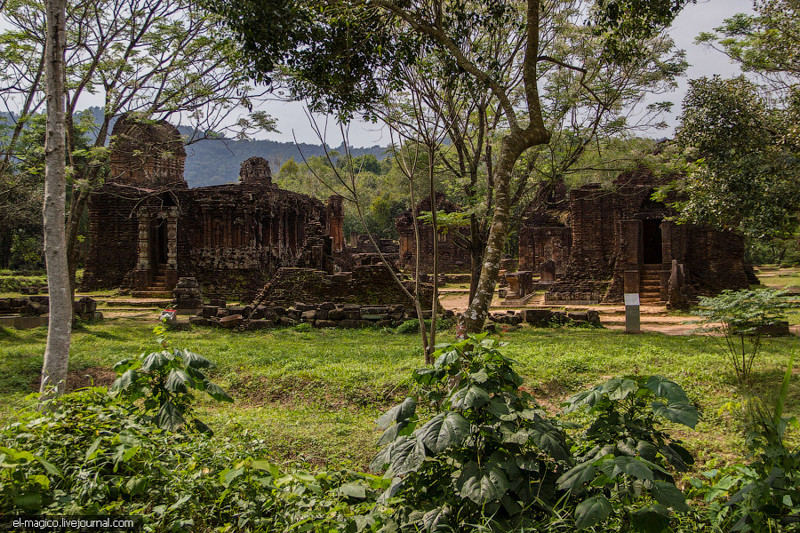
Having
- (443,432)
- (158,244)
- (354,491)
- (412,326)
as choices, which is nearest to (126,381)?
(354,491)

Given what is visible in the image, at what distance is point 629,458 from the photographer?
94.1 inches

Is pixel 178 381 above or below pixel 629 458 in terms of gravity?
above

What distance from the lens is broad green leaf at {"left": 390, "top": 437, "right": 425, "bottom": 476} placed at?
99.0 inches

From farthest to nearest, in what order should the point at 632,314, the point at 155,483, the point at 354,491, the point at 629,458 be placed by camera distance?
the point at 632,314 → the point at 155,483 → the point at 354,491 → the point at 629,458

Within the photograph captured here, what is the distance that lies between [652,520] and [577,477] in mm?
344

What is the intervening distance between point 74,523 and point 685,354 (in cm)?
894

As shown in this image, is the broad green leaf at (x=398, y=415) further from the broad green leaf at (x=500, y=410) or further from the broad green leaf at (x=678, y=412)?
the broad green leaf at (x=678, y=412)

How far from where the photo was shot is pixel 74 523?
2535mm

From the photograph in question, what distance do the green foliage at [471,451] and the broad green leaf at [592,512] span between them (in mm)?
324

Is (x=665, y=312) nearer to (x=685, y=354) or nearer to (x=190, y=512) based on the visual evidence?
(x=685, y=354)

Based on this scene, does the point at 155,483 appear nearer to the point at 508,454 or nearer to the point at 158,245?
the point at 508,454

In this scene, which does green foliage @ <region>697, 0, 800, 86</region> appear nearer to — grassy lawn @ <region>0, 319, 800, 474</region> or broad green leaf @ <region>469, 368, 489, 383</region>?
grassy lawn @ <region>0, 319, 800, 474</region>

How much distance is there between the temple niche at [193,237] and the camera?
2266cm

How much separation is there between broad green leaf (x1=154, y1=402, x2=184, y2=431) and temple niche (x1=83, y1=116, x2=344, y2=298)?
55.8 feet
